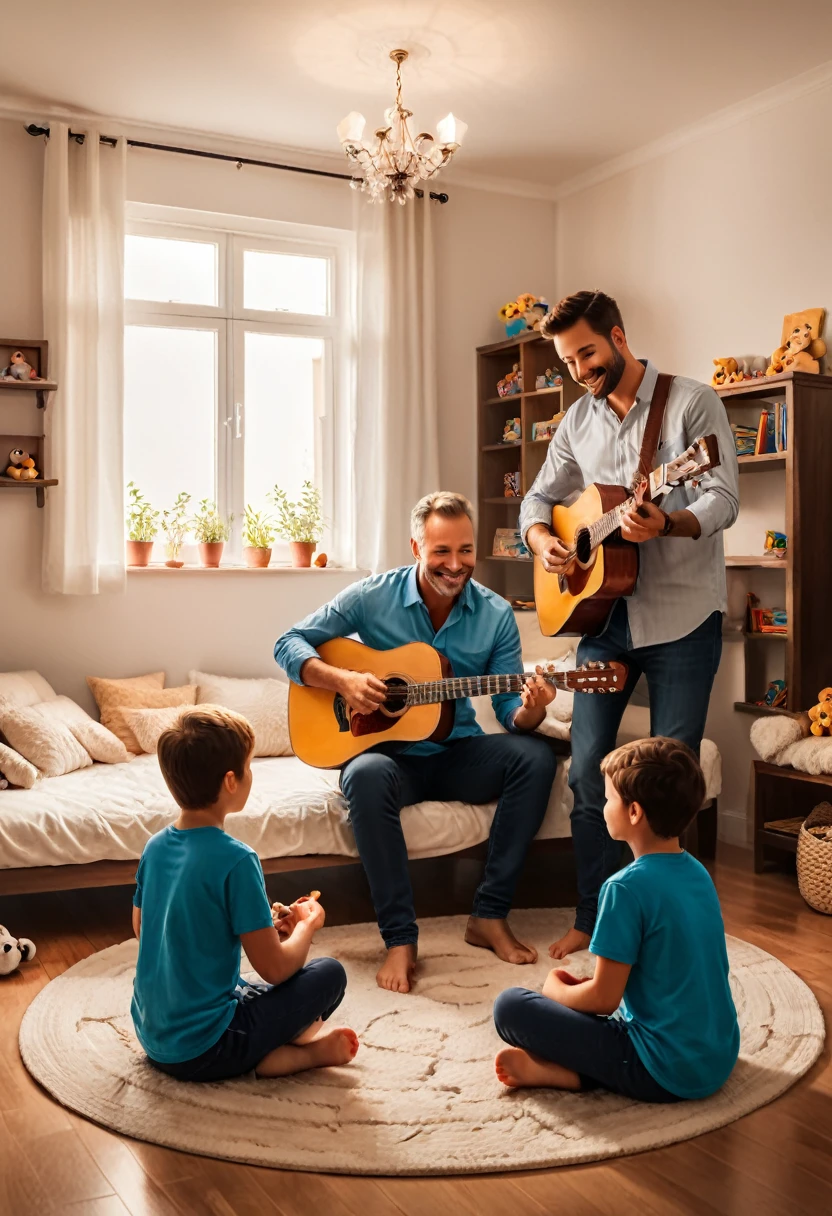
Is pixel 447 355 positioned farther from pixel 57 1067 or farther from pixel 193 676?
pixel 57 1067

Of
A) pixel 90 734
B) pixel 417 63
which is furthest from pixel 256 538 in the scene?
pixel 417 63

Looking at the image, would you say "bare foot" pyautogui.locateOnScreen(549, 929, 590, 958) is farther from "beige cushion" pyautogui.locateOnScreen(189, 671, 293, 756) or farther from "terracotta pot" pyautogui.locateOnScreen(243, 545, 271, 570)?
"terracotta pot" pyautogui.locateOnScreen(243, 545, 271, 570)

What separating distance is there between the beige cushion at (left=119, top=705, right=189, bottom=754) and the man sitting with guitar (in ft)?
3.37

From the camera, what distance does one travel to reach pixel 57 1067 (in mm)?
2131

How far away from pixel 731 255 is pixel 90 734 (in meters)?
2.87

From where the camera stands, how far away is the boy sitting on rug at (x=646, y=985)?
6.18 ft

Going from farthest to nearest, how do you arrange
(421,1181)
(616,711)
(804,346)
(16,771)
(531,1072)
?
(804,346), (16,771), (616,711), (531,1072), (421,1181)

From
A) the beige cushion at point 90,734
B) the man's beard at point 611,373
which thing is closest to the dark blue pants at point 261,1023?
the man's beard at point 611,373

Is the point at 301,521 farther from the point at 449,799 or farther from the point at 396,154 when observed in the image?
the point at 449,799

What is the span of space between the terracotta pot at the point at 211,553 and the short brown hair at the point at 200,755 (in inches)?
101

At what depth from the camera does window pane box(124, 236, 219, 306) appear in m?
4.49

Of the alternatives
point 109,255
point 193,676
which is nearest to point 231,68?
point 109,255

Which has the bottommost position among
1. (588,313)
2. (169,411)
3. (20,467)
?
(20,467)

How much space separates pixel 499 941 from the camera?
2768 mm
